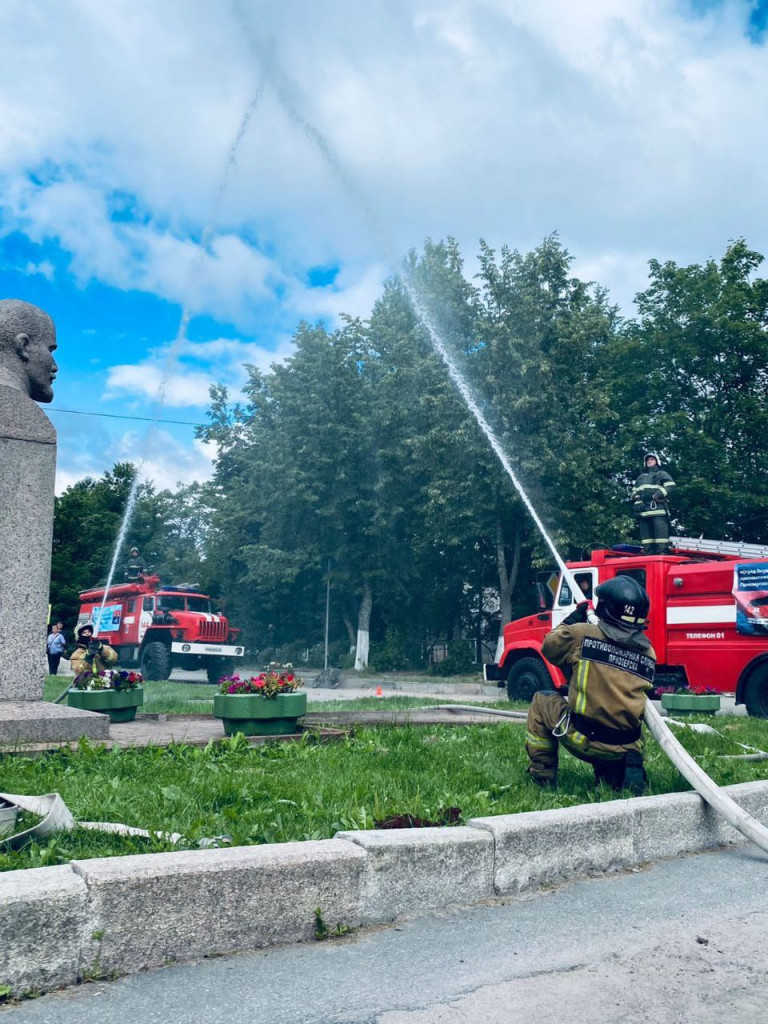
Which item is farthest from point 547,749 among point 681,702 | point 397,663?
point 397,663

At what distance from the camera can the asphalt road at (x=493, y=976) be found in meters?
2.99

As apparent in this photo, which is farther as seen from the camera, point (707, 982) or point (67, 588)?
point (67, 588)

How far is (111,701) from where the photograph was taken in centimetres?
941

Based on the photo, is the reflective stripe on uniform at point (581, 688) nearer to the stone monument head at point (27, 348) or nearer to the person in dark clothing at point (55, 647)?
the stone monument head at point (27, 348)

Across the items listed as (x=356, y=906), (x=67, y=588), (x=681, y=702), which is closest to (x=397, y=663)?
(x=67, y=588)

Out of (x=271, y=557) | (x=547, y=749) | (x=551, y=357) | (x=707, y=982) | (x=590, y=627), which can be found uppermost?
(x=551, y=357)

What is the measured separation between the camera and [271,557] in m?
31.3

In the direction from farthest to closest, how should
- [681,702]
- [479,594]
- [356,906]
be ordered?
1. [479,594]
2. [681,702]
3. [356,906]

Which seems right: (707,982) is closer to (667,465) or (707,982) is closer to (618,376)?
(667,465)

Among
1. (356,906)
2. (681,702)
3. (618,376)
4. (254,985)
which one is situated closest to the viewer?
(254,985)

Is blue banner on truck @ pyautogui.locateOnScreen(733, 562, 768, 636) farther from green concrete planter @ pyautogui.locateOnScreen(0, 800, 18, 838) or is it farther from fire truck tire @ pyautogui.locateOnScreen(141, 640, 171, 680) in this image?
fire truck tire @ pyautogui.locateOnScreen(141, 640, 171, 680)

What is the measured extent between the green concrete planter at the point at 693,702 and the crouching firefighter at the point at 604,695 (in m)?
6.53

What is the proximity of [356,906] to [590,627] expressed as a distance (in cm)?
266

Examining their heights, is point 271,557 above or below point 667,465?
below
